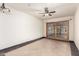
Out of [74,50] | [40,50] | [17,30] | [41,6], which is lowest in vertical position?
[74,50]

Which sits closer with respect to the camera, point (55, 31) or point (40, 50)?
point (55, 31)

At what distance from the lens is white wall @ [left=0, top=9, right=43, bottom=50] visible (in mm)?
2343

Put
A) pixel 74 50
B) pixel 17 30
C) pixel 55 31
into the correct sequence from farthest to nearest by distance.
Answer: pixel 74 50 < pixel 17 30 < pixel 55 31

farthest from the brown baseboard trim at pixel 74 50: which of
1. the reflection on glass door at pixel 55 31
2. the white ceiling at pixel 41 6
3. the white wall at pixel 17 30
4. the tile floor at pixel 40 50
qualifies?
the white ceiling at pixel 41 6

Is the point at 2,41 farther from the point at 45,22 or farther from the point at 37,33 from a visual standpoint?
the point at 45,22

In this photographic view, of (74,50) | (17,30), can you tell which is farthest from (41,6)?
(74,50)

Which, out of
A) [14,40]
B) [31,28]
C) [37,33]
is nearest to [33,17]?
[31,28]

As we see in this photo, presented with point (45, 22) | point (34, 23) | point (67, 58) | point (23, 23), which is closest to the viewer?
point (67, 58)

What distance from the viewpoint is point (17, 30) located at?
8.77 feet

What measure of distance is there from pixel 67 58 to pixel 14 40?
1881mm

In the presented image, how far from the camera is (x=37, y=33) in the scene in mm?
2445

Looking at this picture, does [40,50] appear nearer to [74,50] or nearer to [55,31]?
[55,31]

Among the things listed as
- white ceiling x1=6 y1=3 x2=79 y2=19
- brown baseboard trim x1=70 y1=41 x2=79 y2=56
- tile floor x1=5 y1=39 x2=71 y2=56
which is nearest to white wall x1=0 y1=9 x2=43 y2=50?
tile floor x1=5 y1=39 x2=71 y2=56

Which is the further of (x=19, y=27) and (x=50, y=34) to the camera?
(x=19, y=27)
